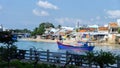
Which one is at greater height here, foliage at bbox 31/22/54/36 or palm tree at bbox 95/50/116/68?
foliage at bbox 31/22/54/36

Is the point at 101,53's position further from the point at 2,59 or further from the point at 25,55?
the point at 25,55

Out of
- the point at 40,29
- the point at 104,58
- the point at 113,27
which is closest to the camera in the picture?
the point at 104,58

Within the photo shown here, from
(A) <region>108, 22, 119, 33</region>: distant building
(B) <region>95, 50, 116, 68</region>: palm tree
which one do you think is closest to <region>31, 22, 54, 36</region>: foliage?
(A) <region>108, 22, 119, 33</region>: distant building

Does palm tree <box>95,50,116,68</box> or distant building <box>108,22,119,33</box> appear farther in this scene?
distant building <box>108,22,119,33</box>

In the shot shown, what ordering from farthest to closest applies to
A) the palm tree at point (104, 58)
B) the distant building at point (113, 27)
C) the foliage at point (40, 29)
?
the foliage at point (40, 29)
the distant building at point (113, 27)
the palm tree at point (104, 58)

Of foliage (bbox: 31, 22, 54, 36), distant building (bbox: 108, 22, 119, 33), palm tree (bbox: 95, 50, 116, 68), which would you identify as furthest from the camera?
foliage (bbox: 31, 22, 54, 36)

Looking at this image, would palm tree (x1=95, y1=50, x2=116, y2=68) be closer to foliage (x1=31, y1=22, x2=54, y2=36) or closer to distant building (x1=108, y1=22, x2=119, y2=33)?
distant building (x1=108, y1=22, x2=119, y2=33)

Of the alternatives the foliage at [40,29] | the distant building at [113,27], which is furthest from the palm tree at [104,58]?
the foliage at [40,29]

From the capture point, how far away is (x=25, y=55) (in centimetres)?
2731

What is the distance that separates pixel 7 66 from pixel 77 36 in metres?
114

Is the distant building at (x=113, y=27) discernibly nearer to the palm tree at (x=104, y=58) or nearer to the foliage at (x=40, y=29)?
the foliage at (x=40, y=29)

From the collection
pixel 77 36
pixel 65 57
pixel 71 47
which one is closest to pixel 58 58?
pixel 65 57

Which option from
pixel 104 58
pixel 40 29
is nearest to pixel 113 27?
pixel 40 29

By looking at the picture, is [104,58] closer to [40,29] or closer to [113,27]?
[113,27]
